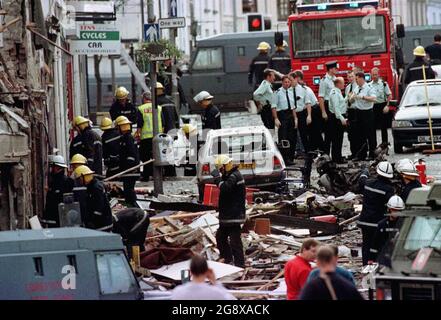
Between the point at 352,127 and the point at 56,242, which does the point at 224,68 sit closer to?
the point at 352,127

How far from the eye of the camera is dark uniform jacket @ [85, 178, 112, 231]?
20.7 meters

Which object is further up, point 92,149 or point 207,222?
point 92,149

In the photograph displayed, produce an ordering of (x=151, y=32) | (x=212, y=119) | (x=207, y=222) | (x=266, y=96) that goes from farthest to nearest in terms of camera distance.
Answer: (x=266, y=96)
(x=151, y=32)
(x=212, y=119)
(x=207, y=222)

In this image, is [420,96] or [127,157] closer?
[127,157]

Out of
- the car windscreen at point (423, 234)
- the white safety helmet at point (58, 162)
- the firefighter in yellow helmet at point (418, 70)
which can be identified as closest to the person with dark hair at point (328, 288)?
the car windscreen at point (423, 234)

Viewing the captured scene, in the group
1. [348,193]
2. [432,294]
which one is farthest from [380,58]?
[432,294]

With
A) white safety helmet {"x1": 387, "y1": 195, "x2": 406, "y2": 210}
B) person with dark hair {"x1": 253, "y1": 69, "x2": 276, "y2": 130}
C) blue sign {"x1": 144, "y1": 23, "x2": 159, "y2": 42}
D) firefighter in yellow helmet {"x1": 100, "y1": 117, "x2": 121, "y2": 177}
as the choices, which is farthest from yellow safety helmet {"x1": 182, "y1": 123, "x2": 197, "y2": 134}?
white safety helmet {"x1": 387, "y1": 195, "x2": 406, "y2": 210}

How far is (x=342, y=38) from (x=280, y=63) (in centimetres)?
208

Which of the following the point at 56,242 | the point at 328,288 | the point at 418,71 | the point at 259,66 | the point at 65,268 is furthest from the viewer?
the point at 259,66

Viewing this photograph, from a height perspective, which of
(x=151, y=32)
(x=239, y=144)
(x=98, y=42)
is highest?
(x=151, y=32)

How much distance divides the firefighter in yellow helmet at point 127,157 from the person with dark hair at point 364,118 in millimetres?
5951

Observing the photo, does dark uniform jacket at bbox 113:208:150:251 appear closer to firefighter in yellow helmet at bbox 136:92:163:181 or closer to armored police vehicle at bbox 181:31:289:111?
firefighter in yellow helmet at bbox 136:92:163:181

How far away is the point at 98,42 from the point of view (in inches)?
1302

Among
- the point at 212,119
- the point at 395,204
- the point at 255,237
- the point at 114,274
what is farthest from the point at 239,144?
the point at 114,274
